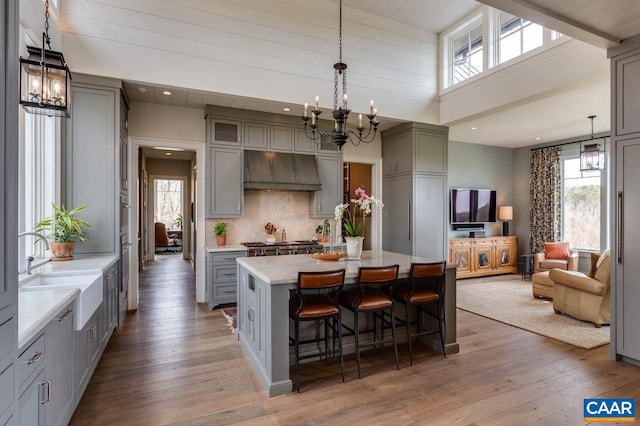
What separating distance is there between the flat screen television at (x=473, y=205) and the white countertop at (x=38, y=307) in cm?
728

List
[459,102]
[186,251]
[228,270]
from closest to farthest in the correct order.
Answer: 1. [228,270]
2. [459,102]
3. [186,251]

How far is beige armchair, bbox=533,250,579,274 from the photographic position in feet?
22.5

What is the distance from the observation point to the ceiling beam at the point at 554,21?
8.45 feet

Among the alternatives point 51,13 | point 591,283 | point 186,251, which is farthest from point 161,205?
point 591,283

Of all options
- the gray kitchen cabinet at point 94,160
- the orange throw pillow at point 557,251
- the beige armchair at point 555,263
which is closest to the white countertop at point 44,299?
the gray kitchen cabinet at point 94,160

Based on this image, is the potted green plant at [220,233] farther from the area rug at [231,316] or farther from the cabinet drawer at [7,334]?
the cabinet drawer at [7,334]

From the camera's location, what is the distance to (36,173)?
3416mm

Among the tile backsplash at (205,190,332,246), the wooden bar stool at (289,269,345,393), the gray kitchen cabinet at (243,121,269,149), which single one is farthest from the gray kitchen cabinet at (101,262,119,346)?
the gray kitchen cabinet at (243,121,269,149)

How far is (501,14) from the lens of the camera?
518 centimetres

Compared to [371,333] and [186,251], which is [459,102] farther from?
[186,251]

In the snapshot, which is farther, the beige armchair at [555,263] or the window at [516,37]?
the beige armchair at [555,263]

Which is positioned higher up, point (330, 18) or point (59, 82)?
point (330, 18)

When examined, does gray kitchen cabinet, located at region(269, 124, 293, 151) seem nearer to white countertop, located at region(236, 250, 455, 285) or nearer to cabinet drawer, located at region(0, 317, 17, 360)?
white countertop, located at region(236, 250, 455, 285)

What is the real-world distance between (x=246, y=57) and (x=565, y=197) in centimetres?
740
